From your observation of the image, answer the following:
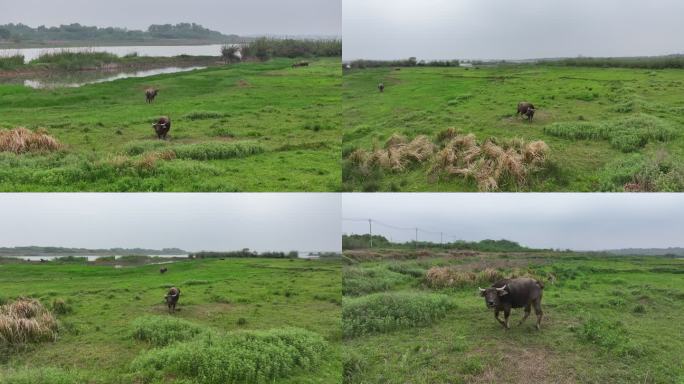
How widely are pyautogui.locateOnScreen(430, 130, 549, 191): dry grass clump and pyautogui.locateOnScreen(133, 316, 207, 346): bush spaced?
5.26 metres

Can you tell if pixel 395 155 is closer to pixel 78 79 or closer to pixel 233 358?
pixel 233 358

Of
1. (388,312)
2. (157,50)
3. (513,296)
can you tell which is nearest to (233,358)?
(388,312)

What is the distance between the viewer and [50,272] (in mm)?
13109

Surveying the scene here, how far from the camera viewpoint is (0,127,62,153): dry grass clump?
877 cm

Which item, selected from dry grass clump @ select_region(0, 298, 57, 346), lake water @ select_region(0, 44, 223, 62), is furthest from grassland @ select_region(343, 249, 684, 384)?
lake water @ select_region(0, 44, 223, 62)

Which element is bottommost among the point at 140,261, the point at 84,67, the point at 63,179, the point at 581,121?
the point at 140,261

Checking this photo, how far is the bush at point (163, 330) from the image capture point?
7.86 meters

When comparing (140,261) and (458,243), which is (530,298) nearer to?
(458,243)

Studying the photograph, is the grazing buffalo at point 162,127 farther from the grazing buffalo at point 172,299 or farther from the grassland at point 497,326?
the grassland at point 497,326

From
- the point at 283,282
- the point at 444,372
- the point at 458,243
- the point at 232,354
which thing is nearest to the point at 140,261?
the point at 283,282

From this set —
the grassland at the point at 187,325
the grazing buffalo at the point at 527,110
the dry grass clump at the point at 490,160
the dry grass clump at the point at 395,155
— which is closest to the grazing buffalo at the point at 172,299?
the grassland at the point at 187,325

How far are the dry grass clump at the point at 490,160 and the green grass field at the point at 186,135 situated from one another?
2.11m

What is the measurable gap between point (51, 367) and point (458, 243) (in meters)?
9.42

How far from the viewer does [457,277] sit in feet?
33.7
